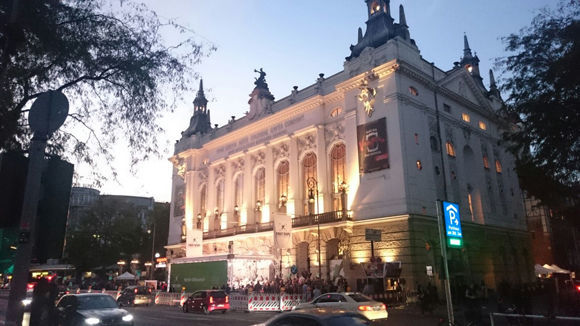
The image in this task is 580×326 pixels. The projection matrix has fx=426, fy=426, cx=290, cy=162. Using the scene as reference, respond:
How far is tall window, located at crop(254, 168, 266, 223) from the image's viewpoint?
43.9 meters

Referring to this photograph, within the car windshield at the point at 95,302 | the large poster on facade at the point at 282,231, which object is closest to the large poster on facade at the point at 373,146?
the large poster on facade at the point at 282,231

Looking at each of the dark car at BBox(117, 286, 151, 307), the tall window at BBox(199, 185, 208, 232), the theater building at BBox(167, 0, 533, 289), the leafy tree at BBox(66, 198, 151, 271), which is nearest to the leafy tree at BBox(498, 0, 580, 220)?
the theater building at BBox(167, 0, 533, 289)

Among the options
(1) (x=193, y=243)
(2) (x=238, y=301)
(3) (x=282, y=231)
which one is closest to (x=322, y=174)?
(3) (x=282, y=231)

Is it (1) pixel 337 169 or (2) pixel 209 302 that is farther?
(1) pixel 337 169

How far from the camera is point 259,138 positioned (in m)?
45.7

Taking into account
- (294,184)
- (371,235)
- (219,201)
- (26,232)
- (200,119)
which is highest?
(200,119)

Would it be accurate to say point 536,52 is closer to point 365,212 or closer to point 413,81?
point 413,81

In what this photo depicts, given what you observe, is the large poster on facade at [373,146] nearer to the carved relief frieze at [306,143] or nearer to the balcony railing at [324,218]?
the balcony railing at [324,218]

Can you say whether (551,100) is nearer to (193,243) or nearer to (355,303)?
(355,303)

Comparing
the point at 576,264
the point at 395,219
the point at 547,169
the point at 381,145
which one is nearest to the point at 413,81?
the point at 381,145

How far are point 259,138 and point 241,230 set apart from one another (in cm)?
995

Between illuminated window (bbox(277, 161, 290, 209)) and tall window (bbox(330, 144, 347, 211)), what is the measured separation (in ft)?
19.6

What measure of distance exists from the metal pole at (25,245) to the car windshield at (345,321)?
169 inches

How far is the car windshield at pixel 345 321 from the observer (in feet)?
22.1
